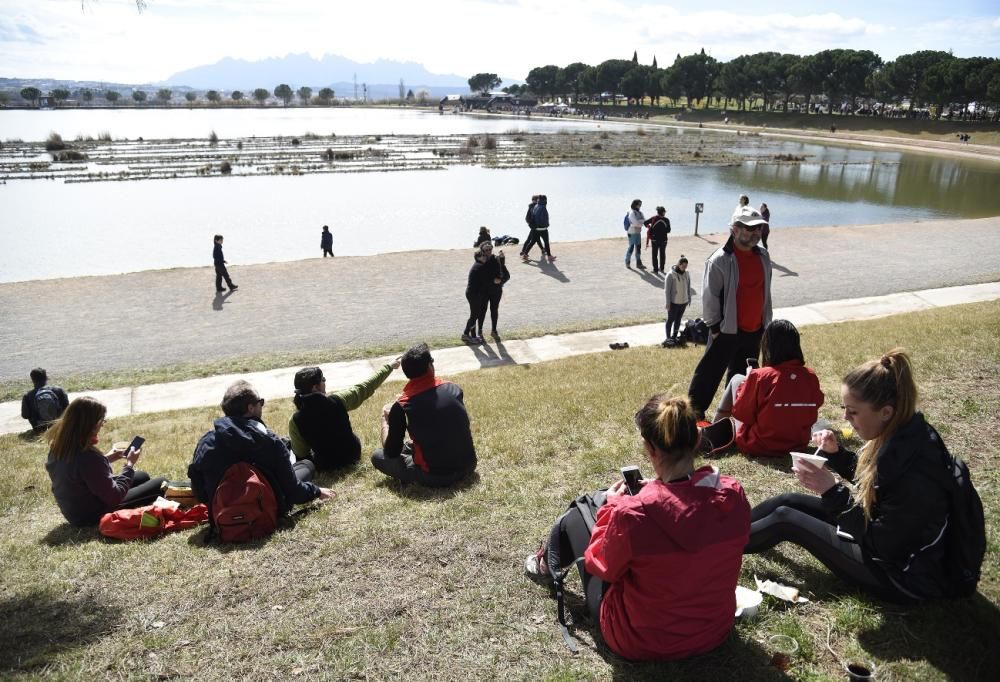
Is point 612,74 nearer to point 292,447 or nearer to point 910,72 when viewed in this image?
point 910,72

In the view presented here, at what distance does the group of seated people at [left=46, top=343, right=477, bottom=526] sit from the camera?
4867 mm

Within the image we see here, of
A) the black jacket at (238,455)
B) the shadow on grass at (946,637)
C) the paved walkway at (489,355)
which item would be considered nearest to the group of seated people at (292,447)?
the black jacket at (238,455)

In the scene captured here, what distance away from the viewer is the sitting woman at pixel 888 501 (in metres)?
3.35

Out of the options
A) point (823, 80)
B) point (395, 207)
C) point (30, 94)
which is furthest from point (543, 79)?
point (395, 207)

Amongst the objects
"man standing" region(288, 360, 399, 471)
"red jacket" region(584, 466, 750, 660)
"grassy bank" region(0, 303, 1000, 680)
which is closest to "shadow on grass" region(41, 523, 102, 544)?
"grassy bank" region(0, 303, 1000, 680)

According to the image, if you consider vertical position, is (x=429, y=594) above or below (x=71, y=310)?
above

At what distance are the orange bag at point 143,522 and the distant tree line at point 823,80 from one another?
89713 mm

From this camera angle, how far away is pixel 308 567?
14.3 feet

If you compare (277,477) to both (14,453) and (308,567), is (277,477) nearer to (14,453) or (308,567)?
(308,567)

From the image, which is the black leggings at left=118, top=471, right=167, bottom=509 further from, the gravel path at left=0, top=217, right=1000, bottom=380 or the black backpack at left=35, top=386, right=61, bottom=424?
the gravel path at left=0, top=217, right=1000, bottom=380

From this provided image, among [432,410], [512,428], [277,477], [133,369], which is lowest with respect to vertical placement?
[133,369]

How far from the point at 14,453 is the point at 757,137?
272ft

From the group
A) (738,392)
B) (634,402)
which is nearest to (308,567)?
(738,392)

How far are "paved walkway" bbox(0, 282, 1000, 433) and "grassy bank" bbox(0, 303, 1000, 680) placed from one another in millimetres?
4044
